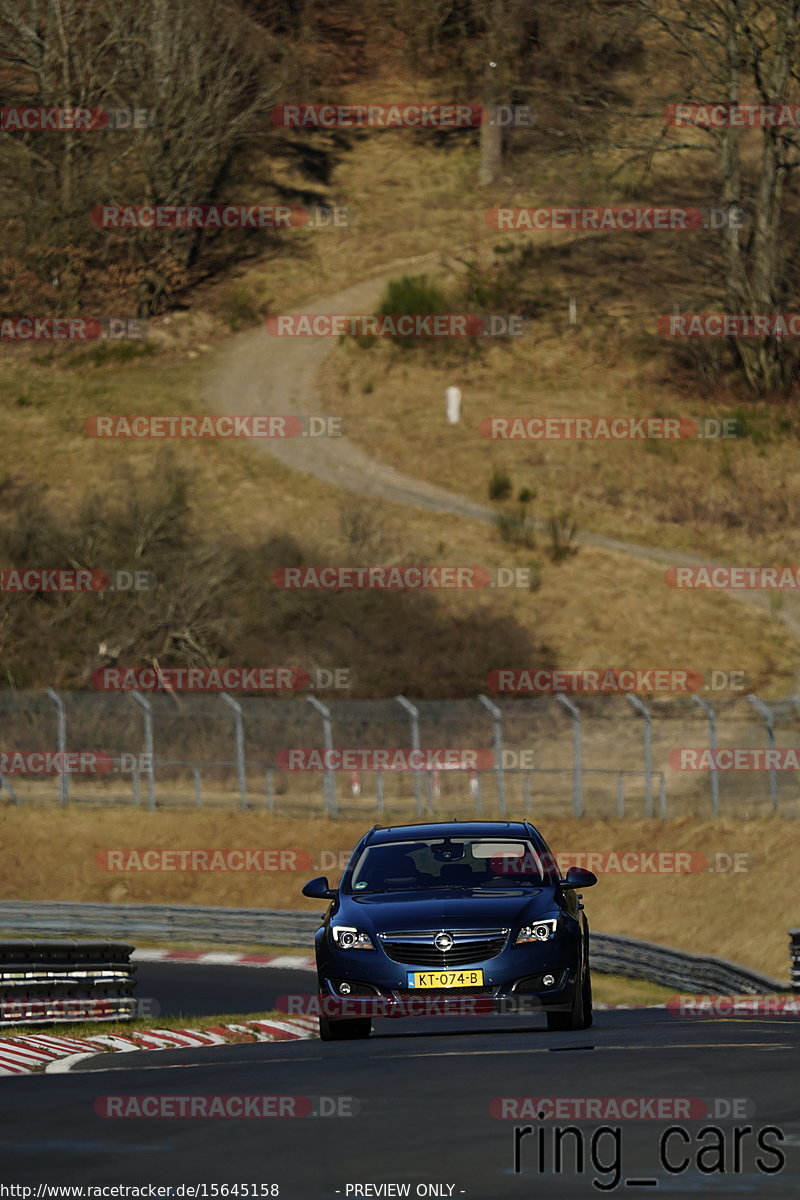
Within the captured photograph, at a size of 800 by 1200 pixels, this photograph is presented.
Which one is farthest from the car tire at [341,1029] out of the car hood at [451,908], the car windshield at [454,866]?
the car windshield at [454,866]

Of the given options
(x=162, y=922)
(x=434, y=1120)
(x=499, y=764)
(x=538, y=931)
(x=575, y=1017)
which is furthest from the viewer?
(x=499, y=764)

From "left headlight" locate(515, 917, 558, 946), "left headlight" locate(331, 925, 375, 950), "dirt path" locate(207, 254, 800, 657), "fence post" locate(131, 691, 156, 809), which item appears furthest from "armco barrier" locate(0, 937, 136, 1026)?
"dirt path" locate(207, 254, 800, 657)

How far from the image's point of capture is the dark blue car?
529 inches

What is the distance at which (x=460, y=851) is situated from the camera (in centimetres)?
1484

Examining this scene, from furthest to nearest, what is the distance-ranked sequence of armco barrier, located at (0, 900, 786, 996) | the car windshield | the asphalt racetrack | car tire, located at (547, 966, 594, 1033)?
armco barrier, located at (0, 900, 786, 996)
the car windshield
car tire, located at (547, 966, 594, 1033)
the asphalt racetrack

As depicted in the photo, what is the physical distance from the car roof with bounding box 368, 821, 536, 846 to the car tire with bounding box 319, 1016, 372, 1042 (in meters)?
1.38

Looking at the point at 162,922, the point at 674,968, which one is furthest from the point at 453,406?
the point at 674,968

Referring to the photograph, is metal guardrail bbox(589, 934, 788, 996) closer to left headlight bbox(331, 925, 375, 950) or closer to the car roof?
the car roof

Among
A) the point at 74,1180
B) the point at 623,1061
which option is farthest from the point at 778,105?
the point at 74,1180

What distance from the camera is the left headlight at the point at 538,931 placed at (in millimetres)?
13578

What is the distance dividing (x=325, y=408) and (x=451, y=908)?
154ft

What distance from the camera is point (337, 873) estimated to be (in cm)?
3222

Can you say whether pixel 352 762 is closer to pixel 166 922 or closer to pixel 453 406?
pixel 166 922

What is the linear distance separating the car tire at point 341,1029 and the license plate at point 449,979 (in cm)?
84
